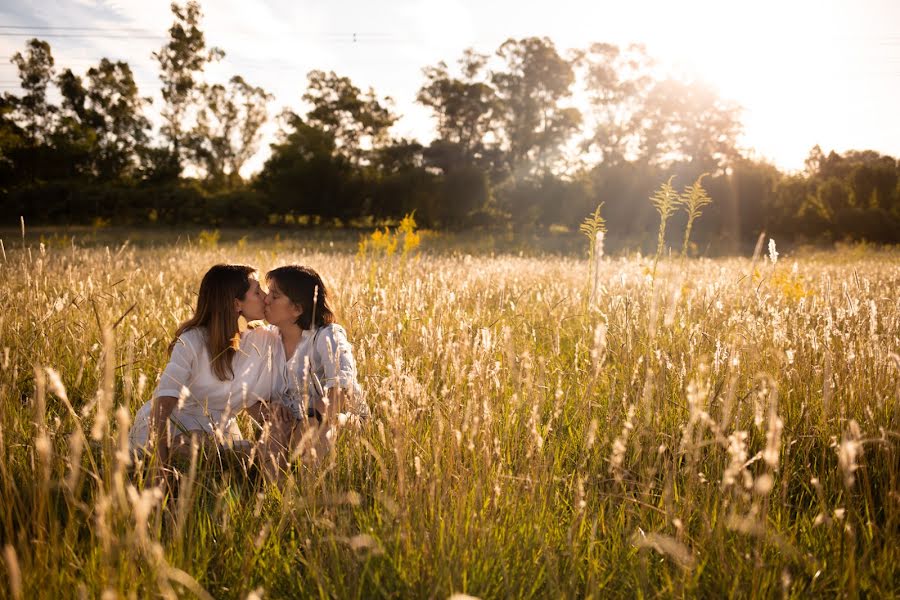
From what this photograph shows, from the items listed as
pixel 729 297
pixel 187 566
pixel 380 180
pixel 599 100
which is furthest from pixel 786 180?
pixel 187 566

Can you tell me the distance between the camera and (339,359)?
2473 mm

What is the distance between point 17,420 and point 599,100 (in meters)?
42.5

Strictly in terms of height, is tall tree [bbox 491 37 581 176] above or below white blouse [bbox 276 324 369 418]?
above

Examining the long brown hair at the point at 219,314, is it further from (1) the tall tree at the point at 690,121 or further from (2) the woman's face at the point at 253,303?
(1) the tall tree at the point at 690,121

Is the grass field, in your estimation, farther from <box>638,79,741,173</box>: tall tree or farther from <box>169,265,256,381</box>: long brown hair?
<box>638,79,741,173</box>: tall tree

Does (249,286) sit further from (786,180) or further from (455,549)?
(786,180)

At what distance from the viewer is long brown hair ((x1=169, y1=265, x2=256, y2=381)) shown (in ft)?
9.18

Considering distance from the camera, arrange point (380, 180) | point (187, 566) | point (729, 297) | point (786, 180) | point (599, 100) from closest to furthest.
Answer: point (187, 566) < point (729, 297) < point (786, 180) < point (380, 180) < point (599, 100)

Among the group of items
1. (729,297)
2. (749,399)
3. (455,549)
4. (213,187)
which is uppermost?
(213,187)

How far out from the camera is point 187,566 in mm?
1440

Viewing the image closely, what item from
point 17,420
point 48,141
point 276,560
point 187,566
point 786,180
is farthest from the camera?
point 48,141

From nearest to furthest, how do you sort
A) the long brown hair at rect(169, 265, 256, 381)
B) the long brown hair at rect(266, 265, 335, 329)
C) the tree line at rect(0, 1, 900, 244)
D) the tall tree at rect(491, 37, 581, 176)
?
the long brown hair at rect(169, 265, 256, 381) < the long brown hair at rect(266, 265, 335, 329) < the tree line at rect(0, 1, 900, 244) < the tall tree at rect(491, 37, 581, 176)

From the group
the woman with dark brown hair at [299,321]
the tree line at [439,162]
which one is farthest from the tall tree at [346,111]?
the woman with dark brown hair at [299,321]

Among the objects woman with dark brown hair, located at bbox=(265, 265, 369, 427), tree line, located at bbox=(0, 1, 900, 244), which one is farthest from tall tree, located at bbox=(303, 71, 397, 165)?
woman with dark brown hair, located at bbox=(265, 265, 369, 427)
